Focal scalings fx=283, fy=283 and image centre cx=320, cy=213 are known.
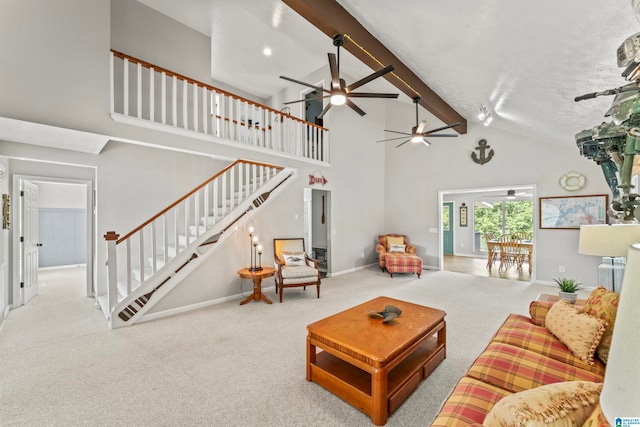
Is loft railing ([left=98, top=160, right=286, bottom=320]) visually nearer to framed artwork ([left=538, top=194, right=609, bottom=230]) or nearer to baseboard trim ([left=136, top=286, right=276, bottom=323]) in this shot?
baseboard trim ([left=136, top=286, right=276, bottom=323])

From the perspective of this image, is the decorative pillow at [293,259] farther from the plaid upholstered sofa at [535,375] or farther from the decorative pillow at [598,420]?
the decorative pillow at [598,420]

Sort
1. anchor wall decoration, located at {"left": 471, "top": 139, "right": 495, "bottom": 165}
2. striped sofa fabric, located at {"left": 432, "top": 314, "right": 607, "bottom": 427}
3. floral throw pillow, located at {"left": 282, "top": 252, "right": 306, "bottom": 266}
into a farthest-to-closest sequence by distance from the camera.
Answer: anchor wall decoration, located at {"left": 471, "top": 139, "right": 495, "bottom": 165} < floral throw pillow, located at {"left": 282, "top": 252, "right": 306, "bottom": 266} < striped sofa fabric, located at {"left": 432, "top": 314, "right": 607, "bottom": 427}

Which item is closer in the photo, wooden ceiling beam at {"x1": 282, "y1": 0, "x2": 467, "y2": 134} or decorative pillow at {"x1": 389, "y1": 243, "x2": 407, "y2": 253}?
wooden ceiling beam at {"x1": 282, "y1": 0, "x2": 467, "y2": 134}

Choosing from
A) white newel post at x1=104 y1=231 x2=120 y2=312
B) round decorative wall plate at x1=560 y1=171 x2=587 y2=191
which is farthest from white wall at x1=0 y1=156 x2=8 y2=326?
round decorative wall plate at x1=560 y1=171 x2=587 y2=191

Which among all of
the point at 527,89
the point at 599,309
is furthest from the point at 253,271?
the point at 527,89

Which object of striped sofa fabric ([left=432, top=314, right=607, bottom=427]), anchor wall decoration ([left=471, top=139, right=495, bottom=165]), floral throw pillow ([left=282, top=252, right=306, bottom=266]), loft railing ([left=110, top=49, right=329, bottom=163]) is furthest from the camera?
anchor wall decoration ([left=471, top=139, right=495, bottom=165])

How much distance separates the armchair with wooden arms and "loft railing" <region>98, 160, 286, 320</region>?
0.96 metres

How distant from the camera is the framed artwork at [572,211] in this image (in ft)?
16.8

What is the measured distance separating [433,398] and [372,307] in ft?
3.01

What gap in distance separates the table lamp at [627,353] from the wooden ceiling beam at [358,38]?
10.6 ft

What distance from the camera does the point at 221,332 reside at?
3.37 metres

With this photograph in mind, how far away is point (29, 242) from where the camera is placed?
4.68 m

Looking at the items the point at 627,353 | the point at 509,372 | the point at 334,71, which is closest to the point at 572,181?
the point at 334,71

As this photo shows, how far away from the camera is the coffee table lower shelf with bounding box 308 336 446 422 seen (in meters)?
2.01
